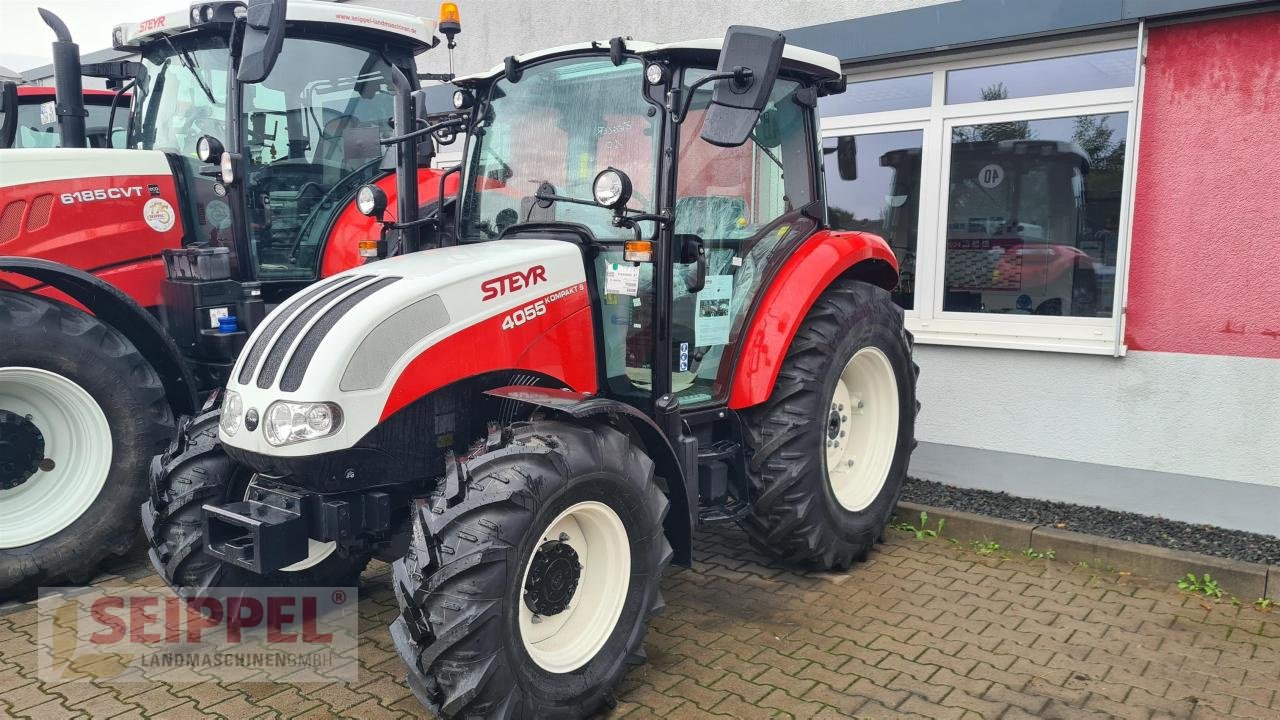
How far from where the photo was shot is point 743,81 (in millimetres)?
3176

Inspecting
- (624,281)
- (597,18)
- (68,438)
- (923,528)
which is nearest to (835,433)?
(923,528)

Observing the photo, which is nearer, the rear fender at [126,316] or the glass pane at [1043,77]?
the rear fender at [126,316]

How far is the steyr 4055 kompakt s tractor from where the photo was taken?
2920 millimetres

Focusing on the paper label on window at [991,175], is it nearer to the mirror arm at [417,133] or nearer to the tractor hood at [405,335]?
the tractor hood at [405,335]

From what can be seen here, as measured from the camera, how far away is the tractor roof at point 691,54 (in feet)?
11.9

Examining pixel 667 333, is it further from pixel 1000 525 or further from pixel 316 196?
pixel 316 196

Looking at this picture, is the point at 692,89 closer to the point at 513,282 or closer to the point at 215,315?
the point at 513,282

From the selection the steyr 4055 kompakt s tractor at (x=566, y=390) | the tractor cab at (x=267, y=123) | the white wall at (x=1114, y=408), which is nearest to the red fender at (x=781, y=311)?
the steyr 4055 kompakt s tractor at (x=566, y=390)

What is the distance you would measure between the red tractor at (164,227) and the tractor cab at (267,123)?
1 centimetres

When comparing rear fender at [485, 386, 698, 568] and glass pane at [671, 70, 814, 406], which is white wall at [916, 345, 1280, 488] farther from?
rear fender at [485, 386, 698, 568]

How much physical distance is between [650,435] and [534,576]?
27.8 inches

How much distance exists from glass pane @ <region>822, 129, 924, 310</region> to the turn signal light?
301cm

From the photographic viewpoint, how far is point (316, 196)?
5422 mm

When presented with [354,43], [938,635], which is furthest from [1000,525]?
[354,43]
